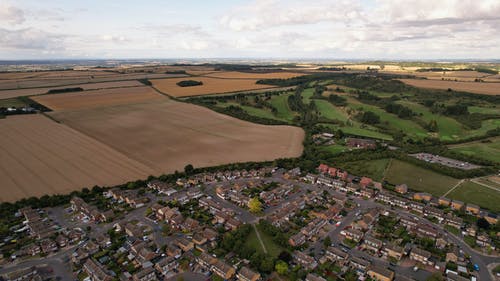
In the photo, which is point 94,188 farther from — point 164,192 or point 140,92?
point 140,92

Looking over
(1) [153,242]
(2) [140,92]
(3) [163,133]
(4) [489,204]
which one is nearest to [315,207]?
(1) [153,242]

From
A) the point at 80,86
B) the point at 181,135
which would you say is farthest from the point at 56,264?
the point at 80,86

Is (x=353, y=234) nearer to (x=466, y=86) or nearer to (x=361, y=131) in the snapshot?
(x=361, y=131)

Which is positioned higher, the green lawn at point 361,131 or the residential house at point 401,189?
the green lawn at point 361,131

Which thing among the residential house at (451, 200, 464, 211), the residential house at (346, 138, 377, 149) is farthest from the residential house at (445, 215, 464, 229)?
the residential house at (346, 138, 377, 149)

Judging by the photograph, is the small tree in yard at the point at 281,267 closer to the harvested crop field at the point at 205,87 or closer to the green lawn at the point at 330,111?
the green lawn at the point at 330,111

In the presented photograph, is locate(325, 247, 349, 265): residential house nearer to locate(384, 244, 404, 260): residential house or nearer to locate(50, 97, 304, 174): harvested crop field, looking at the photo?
locate(384, 244, 404, 260): residential house

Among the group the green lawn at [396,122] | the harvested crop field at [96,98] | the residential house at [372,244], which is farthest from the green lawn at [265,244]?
the harvested crop field at [96,98]
